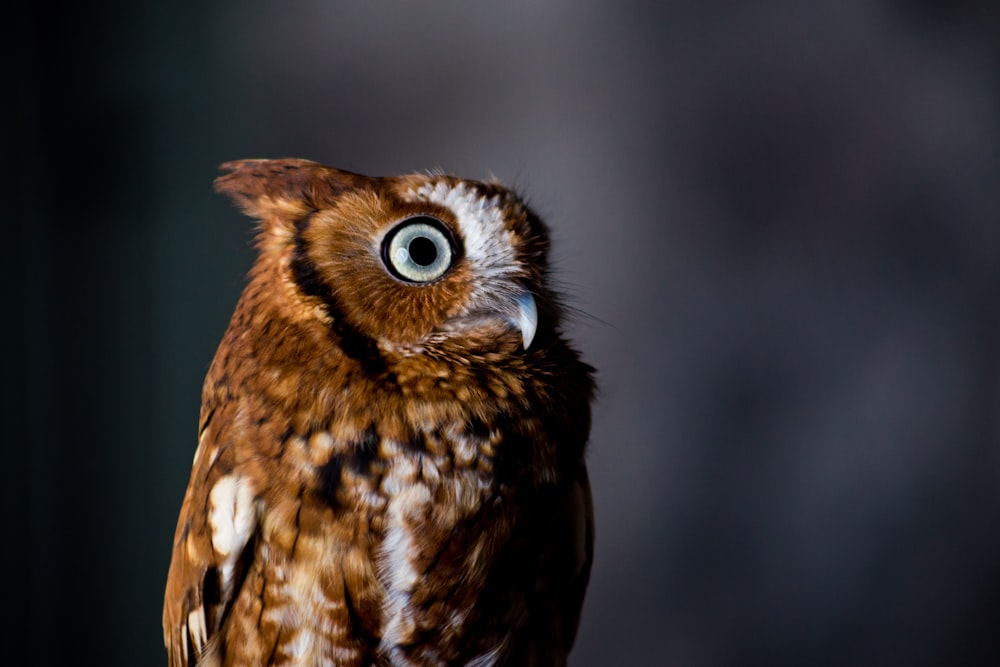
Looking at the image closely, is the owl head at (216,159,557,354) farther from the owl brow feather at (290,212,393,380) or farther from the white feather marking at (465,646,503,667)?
the white feather marking at (465,646,503,667)

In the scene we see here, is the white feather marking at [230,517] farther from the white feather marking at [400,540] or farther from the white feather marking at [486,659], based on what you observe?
the white feather marking at [486,659]

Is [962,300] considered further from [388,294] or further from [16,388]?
[16,388]

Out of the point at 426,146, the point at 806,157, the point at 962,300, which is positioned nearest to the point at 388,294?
the point at 426,146

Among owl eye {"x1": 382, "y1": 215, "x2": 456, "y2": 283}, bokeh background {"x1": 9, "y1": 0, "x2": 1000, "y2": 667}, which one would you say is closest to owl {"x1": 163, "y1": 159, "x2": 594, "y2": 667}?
owl eye {"x1": 382, "y1": 215, "x2": 456, "y2": 283}

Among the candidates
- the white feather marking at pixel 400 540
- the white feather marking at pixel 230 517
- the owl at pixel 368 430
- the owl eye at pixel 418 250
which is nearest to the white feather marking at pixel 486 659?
the owl at pixel 368 430

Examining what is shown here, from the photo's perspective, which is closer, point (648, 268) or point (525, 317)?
point (525, 317)

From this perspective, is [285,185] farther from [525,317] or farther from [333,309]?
[525,317]

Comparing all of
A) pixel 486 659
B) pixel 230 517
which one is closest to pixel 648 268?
pixel 486 659
